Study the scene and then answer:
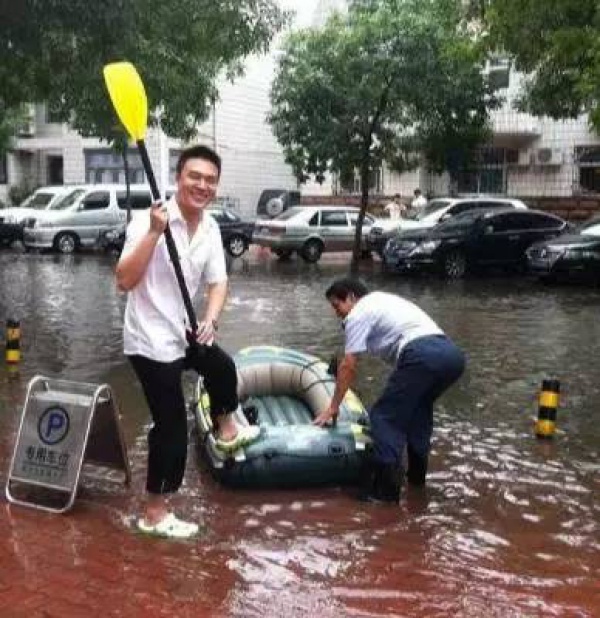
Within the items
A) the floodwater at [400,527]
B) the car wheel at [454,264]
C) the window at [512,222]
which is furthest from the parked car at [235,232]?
the floodwater at [400,527]

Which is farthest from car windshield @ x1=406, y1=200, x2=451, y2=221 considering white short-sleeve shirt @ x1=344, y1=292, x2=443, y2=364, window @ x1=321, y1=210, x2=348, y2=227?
white short-sleeve shirt @ x1=344, y1=292, x2=443, y2=364

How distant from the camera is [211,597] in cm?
435

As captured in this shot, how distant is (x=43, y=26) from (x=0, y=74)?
4298mm

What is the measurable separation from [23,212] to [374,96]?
34.6ft

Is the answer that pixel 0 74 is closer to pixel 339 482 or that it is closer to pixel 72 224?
pixel 339 482

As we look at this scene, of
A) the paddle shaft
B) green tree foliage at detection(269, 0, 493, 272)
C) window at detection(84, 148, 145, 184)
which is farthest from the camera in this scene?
window at detection(84, 148, 145, 184)

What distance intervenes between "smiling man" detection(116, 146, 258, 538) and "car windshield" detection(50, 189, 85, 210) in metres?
23.1

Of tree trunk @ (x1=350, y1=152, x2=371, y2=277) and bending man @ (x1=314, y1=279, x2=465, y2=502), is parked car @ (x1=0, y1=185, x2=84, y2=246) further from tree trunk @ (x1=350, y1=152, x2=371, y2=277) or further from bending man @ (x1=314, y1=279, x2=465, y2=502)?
bending man @ (x1=314, y1=279, x2=465, y2=502)

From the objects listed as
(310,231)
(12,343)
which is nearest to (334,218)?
(310,231)

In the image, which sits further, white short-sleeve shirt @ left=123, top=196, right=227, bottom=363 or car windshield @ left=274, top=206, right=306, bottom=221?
car windshield @ left=274, top=206, right=306, bottom=221

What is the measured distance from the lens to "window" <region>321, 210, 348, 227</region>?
2525cm

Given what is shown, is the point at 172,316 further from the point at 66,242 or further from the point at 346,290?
the point at 66,242

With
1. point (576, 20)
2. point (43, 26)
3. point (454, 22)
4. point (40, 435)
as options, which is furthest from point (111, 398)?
point (454, 22)

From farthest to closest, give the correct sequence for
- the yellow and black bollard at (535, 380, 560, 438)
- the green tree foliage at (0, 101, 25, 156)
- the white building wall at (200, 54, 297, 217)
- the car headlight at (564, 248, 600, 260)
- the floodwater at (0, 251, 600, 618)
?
the white building wall at (200, 54, 297, 217) < the green tree foliage at (0, 101, 25, 156) < the car headlight at (564, 248, 600, 260) < the yellow and black bollard at (535, 380, 560, 438) < the floodwater at (0, 251, 600, 618)
